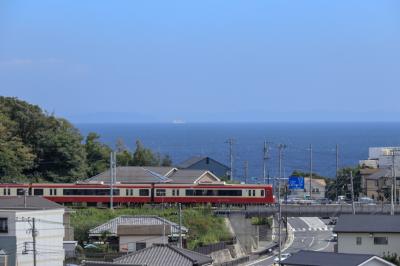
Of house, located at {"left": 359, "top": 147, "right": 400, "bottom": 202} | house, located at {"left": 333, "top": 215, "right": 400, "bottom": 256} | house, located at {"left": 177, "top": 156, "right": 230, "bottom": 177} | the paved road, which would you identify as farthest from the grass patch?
house, located at {"left": 177, "top": 156, "right": 230, "bottom": 177}

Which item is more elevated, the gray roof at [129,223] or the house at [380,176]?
the house at [380,176]

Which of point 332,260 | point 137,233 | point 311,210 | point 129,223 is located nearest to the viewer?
point 332,260

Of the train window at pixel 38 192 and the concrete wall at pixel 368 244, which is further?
the train window at pixel 38 192

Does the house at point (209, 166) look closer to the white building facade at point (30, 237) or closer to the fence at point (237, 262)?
the fence at point (237, 262)

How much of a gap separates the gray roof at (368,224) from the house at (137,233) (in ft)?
18.6

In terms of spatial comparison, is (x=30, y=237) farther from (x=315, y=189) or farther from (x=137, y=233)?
(x=315, y=189)

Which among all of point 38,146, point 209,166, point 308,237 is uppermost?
point 38,146

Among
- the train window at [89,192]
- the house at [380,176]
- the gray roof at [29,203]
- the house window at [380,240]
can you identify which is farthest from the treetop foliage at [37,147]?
the house window at [380,240]

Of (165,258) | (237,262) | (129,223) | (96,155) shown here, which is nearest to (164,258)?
A: (165,258)

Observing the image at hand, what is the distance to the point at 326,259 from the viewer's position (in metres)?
18.3

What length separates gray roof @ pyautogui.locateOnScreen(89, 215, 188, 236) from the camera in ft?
94.4

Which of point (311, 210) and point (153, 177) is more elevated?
point (153, 177)

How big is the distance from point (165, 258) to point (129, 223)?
9.77 meters

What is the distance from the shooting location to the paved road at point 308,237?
29.8 meters
